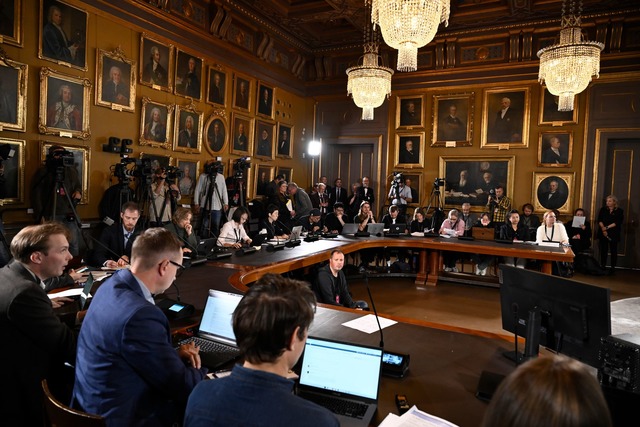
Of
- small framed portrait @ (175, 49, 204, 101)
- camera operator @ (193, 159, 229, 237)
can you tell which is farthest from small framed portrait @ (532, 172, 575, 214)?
small framed portrait @ (175, 49, 204, 101)

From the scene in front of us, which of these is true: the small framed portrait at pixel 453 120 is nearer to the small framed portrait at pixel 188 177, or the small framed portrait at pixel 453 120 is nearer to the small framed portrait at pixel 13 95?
the small framed portrait at pixel 188 177

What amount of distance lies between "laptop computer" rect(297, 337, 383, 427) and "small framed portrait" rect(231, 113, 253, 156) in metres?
7.74

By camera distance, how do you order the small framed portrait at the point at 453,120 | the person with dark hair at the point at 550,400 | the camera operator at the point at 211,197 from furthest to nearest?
1. the small framed portrait at the point at 453,120
2. the camera operator at the point at 211,197
3. the person with dark hair at the point at 550,400

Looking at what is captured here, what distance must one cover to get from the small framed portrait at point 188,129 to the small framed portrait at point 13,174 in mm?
2580

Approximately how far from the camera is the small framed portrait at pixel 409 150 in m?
10.6

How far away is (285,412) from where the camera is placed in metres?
1.12

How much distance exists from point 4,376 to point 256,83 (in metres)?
8.60

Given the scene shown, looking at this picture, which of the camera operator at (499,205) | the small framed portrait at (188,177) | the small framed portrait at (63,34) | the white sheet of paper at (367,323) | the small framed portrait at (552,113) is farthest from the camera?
the camera operator at (499,205)

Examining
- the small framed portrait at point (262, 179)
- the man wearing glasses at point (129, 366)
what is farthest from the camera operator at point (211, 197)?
the man wearing glasses at point (129, 366)

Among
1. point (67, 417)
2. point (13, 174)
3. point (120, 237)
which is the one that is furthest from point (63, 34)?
point (67, 417)

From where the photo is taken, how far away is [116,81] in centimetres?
670

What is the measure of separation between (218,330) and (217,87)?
719 cm

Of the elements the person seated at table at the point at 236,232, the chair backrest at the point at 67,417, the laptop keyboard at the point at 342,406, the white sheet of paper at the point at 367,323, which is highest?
the person seated at table at the point at 236,232

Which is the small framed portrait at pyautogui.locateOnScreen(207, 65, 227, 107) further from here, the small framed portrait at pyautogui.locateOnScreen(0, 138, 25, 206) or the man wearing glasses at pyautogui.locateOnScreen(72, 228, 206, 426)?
the man wearing glasses at pyautogui.locateOnScreen(72, 228, 206, 426)
